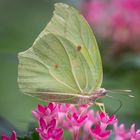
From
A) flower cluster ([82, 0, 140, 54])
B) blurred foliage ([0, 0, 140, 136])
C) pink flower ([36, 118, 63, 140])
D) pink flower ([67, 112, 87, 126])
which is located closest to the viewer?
pink flower ([36, 118, 63, 140])

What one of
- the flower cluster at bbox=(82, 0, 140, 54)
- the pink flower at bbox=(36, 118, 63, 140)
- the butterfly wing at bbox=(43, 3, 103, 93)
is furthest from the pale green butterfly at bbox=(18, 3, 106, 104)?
the flower cluster at bbox=(82, 0, 140, 54)

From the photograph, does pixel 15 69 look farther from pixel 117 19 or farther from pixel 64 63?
pixel 64 63

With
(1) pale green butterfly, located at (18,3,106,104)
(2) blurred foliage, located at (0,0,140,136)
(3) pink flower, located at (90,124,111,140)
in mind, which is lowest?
(2) blurred foliage, located at (0,0,140,136)

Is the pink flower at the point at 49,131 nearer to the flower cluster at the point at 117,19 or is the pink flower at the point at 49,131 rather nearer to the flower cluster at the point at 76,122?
the flower cluster at the point at 76,122

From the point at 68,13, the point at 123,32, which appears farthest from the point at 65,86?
the point at 123,32

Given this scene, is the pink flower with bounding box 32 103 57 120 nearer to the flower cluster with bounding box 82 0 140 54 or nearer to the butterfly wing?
the butterfly wing
